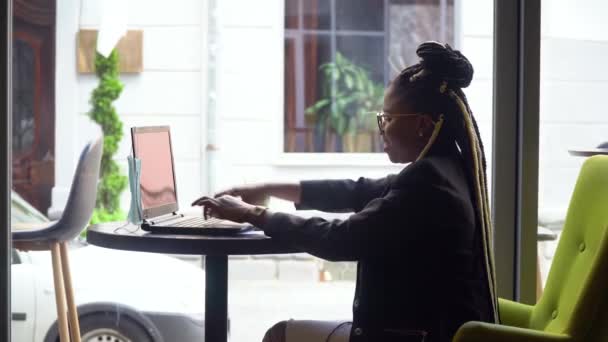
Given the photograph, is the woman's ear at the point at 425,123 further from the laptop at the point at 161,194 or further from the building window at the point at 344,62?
the building window at the point at 344,62

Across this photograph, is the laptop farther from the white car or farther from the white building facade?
the white car

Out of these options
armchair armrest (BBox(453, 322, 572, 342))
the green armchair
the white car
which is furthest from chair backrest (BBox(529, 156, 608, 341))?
the white car

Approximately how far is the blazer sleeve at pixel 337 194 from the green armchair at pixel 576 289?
0.46m

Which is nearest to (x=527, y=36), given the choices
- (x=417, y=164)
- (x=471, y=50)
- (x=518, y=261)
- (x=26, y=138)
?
(x=471, y=50)

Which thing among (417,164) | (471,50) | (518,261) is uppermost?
(471,50)

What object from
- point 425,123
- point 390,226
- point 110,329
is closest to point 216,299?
point 390,226

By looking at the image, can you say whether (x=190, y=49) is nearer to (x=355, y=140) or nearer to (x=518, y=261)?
(x=355, y=140)

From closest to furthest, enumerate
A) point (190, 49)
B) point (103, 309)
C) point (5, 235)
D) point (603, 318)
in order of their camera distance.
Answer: point (603, 318) < point (5, 235) < point (103, 309) < point (190, 49)

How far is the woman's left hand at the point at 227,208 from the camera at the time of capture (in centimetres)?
214

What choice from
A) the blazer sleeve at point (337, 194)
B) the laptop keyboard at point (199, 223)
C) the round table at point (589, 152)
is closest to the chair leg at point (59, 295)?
the laptop keyboard at point (199, 223)

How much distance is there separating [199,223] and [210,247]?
9.1 inches

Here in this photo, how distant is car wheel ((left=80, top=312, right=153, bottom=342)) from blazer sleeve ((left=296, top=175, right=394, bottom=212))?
108cm

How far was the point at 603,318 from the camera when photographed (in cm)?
195

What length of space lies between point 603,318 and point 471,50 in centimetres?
158
